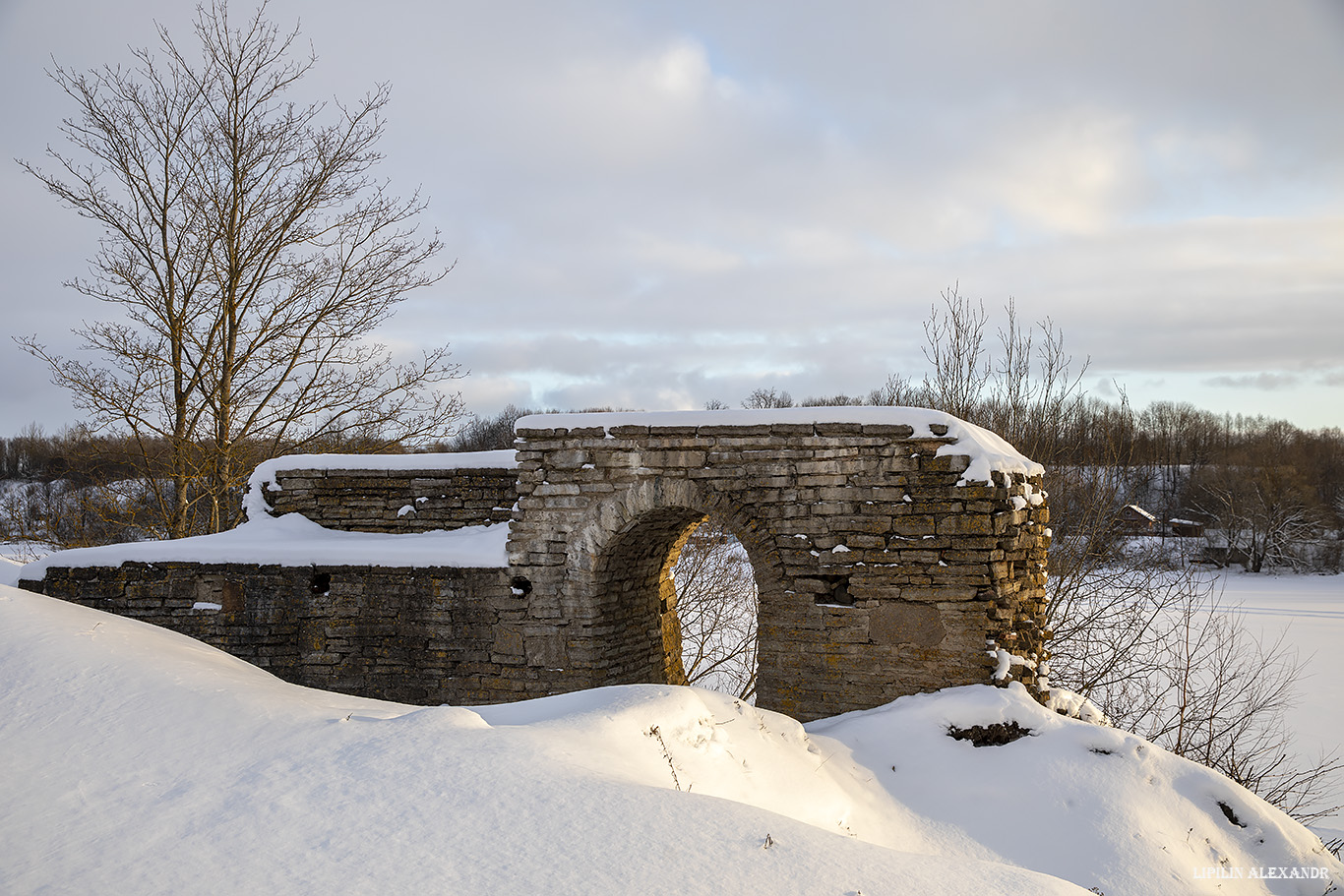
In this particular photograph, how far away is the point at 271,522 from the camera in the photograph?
25.8 feet

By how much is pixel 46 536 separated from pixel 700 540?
9.82 m

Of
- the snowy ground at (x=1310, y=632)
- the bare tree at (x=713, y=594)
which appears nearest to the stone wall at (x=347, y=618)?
the bare tree at (x=713, y=594)

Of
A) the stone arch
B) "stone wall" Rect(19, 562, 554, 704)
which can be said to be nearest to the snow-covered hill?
"stone wall" Rect(19, 562, 554, 704)

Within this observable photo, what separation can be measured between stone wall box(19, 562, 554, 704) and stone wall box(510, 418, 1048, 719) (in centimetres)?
48

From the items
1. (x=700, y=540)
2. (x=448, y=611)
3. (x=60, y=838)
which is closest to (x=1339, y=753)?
(x=700, y=540)

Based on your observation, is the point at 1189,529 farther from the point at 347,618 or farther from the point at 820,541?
the point at 347,618

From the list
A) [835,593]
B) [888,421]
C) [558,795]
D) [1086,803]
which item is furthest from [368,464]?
[1086,803]

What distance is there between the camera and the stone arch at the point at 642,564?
6.04 meters

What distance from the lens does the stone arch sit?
6035 millimetres

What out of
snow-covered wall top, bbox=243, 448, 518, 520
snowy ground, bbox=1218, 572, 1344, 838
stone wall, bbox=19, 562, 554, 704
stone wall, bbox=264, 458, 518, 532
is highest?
snow-covered wall top, bbox=243, 448, 518, 520

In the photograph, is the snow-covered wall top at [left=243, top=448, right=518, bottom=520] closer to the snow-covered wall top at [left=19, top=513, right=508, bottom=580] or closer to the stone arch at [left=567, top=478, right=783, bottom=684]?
the snow-covered wall top at [left=19, top=513, right=508, bottom=580]

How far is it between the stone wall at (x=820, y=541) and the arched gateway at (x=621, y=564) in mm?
15

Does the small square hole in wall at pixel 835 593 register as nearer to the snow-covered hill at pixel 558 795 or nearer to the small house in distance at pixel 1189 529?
the snow-covered hill at pixel 558 795

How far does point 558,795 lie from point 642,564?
4443 mm
